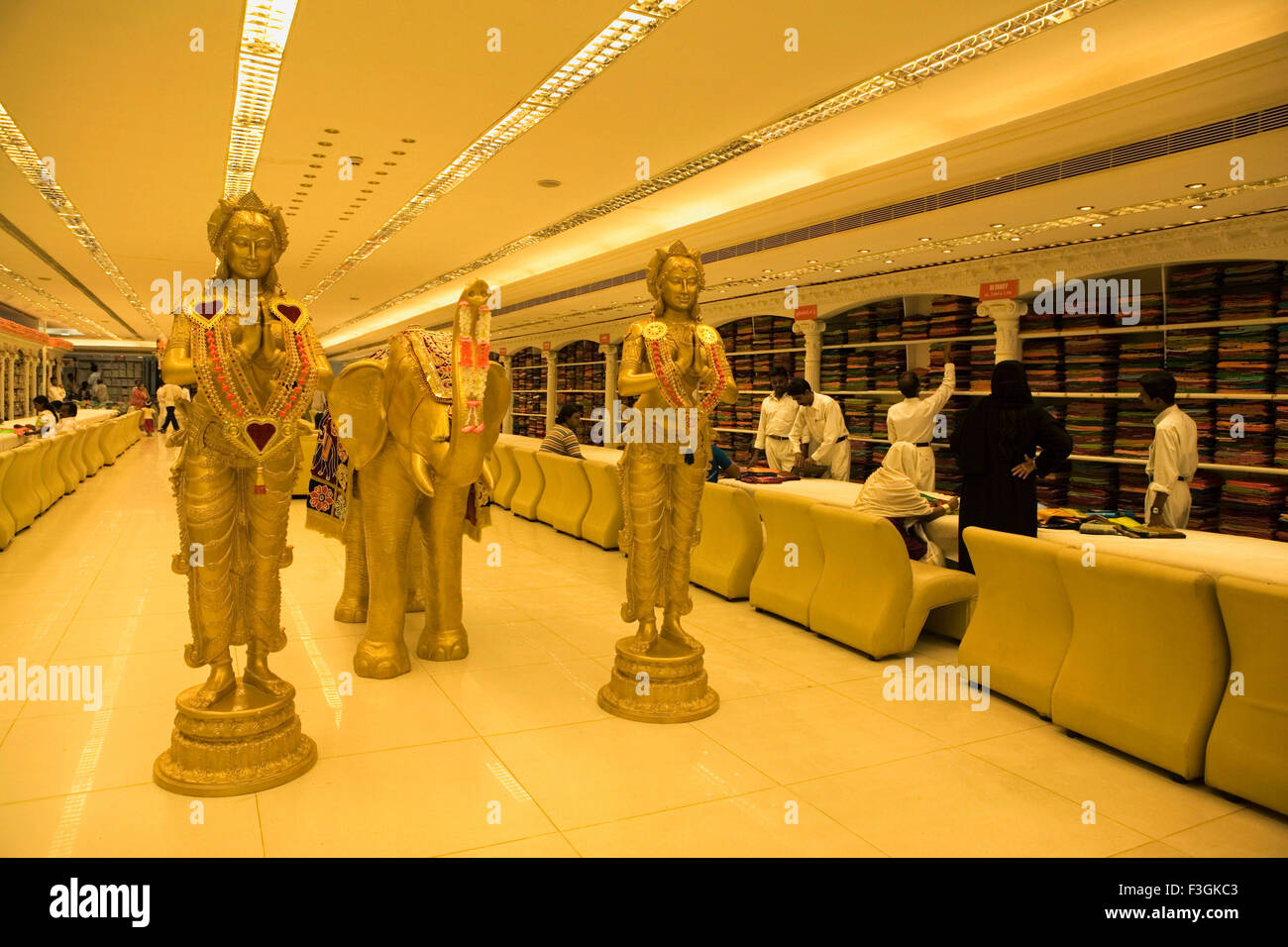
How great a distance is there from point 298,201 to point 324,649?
429 cm

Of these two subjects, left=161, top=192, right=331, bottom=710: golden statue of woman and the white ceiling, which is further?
the white ceiling

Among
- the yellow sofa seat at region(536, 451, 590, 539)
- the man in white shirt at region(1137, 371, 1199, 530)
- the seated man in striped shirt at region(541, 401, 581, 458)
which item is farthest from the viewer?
the seated man in striped shirt at region(541, 401, 581, 458)

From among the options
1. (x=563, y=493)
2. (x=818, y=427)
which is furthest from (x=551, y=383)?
(x=818, y=427)

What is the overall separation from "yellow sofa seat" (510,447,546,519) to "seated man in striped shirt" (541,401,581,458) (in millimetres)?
403

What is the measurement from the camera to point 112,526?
7523 mm

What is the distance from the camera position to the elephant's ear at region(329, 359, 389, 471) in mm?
3771

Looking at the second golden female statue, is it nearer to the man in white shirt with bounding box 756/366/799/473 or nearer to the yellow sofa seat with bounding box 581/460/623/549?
the yellow sofa seat with bounding box 581/460/623/549

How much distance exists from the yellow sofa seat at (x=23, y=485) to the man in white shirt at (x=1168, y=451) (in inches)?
309

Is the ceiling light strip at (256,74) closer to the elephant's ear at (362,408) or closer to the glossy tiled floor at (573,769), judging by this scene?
the elephant's ear at (362,408)

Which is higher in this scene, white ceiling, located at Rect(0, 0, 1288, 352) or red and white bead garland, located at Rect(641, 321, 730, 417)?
white ceiling, located at Rect(0, 0, 1288, 352)

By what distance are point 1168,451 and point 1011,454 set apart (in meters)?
1.40

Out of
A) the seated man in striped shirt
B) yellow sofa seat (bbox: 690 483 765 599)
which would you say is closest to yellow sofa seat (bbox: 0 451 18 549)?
the seated man in striped shirt

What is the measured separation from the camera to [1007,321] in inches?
285

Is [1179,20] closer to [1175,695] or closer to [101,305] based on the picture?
[1175,695]
